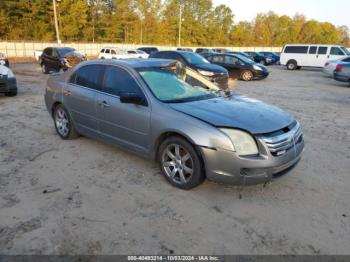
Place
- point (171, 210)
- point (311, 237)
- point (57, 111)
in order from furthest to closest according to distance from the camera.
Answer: point (57, 111) → point (171, 210) → point (311, 237)

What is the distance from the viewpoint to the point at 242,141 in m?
3.52

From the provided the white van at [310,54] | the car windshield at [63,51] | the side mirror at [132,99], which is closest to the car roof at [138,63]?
the side mirror at [132,99]

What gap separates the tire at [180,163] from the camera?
3.74 meters

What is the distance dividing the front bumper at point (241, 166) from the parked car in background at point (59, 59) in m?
15.3

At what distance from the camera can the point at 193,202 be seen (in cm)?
370

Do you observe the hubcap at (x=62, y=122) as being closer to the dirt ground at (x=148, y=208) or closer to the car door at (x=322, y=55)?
the dirt ground at (x=148, y=208)

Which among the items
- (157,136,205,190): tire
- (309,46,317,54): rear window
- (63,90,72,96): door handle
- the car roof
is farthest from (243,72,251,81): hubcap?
(157,136,205,190): tire

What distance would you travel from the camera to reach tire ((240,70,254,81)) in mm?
17062

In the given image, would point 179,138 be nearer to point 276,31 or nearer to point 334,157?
point 334,157

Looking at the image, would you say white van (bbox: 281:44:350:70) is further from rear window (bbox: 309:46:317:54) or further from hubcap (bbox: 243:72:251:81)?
hubcap (bbox: 243:72:251:81)

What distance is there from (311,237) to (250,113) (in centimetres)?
159

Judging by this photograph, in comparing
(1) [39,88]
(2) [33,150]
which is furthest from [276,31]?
(2) [33,150]

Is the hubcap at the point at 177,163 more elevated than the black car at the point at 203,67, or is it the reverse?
the black car at the point at 203,67

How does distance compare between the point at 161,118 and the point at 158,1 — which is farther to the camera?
the point at 158,1
